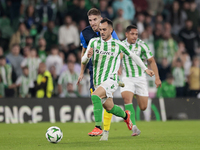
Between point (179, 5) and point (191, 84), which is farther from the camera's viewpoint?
point (179, 5)

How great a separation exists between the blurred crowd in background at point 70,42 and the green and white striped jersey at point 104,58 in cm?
635

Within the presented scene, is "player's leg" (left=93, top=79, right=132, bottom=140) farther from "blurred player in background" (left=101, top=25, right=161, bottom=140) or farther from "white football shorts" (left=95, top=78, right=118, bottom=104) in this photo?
"blurred player in background" (left=101, top=25, right=161, bottom=140)

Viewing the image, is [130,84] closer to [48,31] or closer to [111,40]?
[111,40]

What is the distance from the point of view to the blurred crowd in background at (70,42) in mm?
13648

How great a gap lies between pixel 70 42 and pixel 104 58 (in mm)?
7984

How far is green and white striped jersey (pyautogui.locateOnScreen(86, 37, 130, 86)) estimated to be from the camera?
7.20m

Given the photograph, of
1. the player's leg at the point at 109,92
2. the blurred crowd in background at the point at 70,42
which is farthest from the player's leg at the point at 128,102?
the blurred crowd in background at the point at 70,42

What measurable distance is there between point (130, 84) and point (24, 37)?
6873mm

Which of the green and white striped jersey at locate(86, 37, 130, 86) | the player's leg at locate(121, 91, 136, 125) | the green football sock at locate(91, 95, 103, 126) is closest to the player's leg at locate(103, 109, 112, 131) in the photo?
the green football sock at locate(91, 95, 103, 126)

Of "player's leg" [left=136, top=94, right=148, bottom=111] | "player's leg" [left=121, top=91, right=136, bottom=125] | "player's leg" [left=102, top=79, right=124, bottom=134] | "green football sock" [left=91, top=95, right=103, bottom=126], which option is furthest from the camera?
"player's leg" [left=136, top=94, right=148, bottom=111]

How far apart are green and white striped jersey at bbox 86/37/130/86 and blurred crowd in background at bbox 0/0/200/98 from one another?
6346 millimetres

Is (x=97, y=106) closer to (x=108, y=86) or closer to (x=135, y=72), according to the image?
(x=108, y=86)

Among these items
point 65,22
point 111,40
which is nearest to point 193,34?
point 65,22

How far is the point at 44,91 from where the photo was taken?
13.7 m
